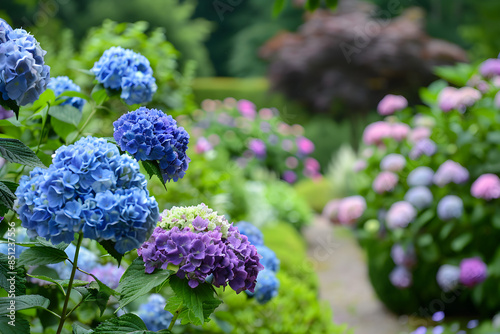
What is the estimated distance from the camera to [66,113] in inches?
59.4

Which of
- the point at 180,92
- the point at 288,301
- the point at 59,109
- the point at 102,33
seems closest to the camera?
the point at 59,109

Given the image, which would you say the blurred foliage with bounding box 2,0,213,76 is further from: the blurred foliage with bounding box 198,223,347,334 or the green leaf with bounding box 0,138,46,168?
the green leaf with bounding box 0,138,46,168

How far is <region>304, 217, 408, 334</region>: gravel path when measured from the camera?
4.90m

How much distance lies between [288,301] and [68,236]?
2.21 metres

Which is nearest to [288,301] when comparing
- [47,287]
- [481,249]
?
[47,287]

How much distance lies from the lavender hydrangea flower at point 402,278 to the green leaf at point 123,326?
3741mm

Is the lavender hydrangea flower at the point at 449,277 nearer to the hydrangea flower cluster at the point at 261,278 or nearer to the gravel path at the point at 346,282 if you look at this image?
the gravel path at the point at 346,282

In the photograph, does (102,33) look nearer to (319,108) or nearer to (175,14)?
(319,108)

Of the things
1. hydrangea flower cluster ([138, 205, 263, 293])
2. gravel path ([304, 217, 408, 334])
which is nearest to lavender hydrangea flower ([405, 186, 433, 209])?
gravel path ([304, 217, 408, 334])

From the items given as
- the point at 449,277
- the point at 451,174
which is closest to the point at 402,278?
the point at 449,277

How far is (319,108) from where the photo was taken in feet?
45.9

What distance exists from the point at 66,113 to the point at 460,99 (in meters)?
3.64

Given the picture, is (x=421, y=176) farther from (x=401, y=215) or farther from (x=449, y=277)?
(x=449, y=277)

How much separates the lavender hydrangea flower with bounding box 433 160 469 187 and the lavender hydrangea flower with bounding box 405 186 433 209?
0.44 ft
